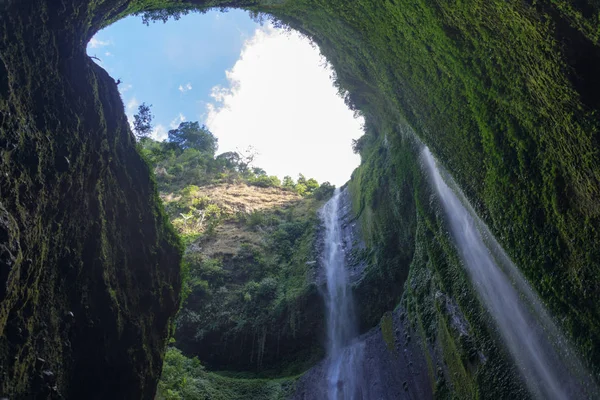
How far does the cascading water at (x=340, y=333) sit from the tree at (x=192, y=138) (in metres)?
24.8

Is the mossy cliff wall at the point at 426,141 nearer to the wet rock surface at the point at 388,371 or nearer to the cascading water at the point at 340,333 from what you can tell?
the wet rock surface at the point at 388,371

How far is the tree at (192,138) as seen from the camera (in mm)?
43625

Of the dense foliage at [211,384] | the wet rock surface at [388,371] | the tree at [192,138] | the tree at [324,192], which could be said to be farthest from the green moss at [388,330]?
the tree at [192,138]

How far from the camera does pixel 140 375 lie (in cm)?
872

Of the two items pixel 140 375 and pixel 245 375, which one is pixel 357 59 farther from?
pixel 245 375

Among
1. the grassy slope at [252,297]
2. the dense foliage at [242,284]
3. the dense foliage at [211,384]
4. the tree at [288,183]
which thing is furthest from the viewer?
the tree at [288,183]

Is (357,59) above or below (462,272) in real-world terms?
above

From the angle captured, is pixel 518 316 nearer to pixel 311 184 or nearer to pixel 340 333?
pixel 340 333

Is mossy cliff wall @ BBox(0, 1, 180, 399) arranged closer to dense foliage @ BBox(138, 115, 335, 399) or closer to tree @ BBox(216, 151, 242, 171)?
dense foliage @ BBox(138, 115, 335, 399)

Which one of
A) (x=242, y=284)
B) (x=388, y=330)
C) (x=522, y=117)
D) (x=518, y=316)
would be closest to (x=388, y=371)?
(x=388, y=330)

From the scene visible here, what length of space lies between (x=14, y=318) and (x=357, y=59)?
47.3 feet

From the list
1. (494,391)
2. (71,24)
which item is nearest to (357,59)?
(71,24)

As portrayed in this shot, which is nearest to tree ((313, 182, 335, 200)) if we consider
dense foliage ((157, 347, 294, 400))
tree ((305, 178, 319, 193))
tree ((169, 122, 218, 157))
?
tree ((305, 178, 319, 193))

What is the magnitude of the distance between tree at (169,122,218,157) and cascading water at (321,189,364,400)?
24.8 m
